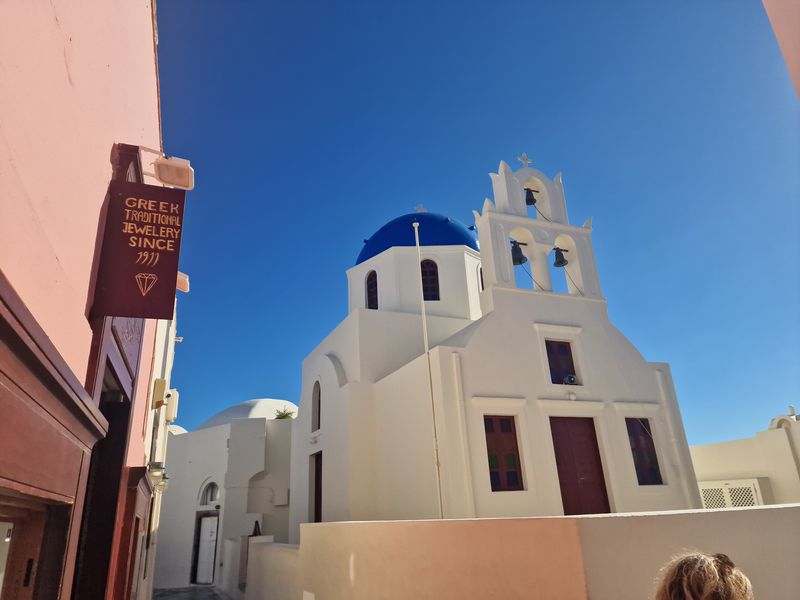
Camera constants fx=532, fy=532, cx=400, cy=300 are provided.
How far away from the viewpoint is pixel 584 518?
431cm

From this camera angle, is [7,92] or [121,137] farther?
[121,137]

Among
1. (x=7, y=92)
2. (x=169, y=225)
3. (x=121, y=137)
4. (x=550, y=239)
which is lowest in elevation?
(x=7, y=92)

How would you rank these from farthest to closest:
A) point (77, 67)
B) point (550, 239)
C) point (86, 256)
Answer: point (550, 239)
point (86, 256)
point (77, 67)

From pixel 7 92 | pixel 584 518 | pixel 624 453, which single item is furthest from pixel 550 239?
pixel 7 92

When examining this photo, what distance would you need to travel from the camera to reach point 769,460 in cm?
1223

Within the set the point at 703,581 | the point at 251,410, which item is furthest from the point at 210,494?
the point at 703,581

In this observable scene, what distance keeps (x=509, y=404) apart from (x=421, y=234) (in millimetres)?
6798

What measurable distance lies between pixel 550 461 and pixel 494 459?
953 mm

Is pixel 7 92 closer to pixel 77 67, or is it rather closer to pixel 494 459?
pixel 77 67

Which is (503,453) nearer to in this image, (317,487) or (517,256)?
(517,256)

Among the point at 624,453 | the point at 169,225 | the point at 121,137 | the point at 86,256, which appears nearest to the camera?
the point at 86,256

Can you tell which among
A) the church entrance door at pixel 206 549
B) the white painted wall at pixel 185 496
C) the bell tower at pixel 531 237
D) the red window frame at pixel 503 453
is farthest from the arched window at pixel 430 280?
the church entrance door at pixel 206 549

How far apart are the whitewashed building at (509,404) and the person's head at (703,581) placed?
653 centimetres

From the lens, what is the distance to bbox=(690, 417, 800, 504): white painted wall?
38.3ft
